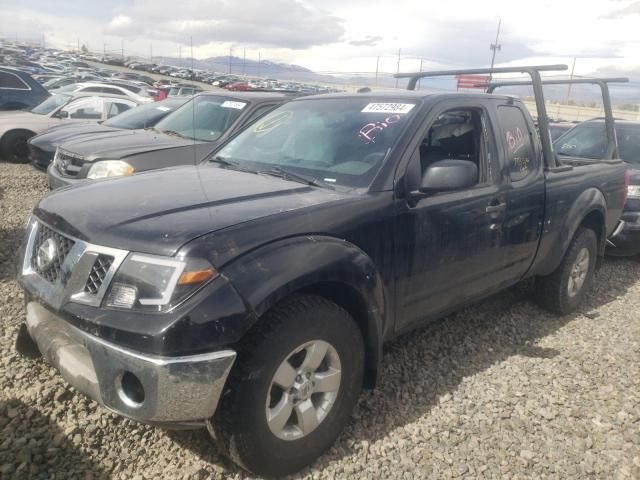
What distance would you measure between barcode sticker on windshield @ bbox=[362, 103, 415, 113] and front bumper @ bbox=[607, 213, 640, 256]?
416 centimetres

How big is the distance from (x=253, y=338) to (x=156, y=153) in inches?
162

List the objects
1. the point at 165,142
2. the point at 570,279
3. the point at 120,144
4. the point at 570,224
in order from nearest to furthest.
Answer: the point at 570,224 < the point at 570,279 < the point at 120,144 < the point at 165,142

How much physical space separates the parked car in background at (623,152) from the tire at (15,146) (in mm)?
9284

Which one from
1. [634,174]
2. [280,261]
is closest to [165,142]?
[280,261]

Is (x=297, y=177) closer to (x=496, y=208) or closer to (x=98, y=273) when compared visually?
(x=98, y=273)

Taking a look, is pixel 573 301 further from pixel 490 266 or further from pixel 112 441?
pixel 112 441

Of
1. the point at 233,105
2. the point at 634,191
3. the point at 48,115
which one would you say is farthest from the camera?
the point at 48,115

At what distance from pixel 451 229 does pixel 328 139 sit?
91 centimetres

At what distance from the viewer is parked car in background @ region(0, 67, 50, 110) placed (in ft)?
37.0

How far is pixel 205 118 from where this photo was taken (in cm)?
664

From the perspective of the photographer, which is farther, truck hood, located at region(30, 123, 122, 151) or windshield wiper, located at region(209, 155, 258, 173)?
truck hood, located at region(30, 123, 122, 151)

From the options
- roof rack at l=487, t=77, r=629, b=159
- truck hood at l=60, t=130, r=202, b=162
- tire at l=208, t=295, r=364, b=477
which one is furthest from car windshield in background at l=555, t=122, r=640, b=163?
tire at l=208, t=295, r=364, b=477

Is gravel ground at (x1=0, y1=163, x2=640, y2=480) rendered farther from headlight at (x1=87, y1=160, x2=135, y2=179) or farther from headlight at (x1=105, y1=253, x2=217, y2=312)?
headlight at (x1=87, y1=160, x2=135, y2=179)

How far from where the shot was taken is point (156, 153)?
5.76m
